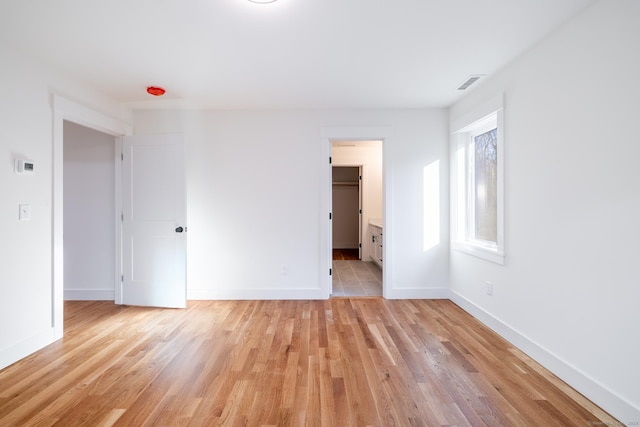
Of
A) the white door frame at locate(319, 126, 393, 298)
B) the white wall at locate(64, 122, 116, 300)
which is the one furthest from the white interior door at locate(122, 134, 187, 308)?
the white door frame at locate(319, 126, 393, 298)

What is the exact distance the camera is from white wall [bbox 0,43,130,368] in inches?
95.9

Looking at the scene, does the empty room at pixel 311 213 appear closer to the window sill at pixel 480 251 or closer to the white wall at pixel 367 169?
the window sill at pixel 480 251

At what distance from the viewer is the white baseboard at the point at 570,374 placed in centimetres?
176

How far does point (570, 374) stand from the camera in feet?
6.99

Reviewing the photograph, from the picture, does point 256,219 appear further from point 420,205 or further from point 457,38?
point 457,38

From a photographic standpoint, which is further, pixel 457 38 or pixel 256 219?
pixel 256 219

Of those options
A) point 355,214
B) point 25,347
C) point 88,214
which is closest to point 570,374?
point 25,347

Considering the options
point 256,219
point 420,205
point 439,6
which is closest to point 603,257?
point 439,6

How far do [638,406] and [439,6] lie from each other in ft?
8.28

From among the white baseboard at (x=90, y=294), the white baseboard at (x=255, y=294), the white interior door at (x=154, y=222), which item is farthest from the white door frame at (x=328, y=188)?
the white baseboard at (x=90, y=294)

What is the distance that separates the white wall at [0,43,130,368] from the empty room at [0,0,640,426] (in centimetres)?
2

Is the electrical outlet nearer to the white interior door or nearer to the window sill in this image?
the window sill

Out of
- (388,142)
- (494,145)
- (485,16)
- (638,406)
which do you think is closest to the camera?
(638,406)

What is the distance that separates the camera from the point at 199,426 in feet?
5.65
